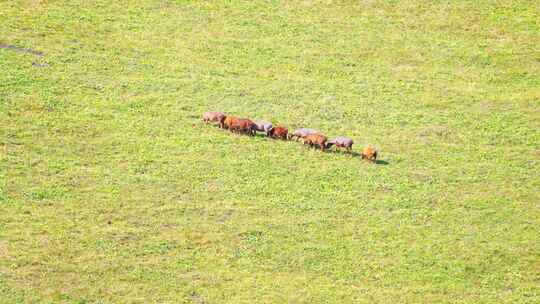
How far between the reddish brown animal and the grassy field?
234 mm

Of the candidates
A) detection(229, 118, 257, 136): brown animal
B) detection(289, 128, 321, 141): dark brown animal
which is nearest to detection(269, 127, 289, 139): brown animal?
detection(289, 128, 321, 141): dark brown animal

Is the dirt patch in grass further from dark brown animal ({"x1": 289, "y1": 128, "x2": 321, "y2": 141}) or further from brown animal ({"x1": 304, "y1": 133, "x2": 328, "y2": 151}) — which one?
brown animal ({"x1": 304, "y1": 133, "x2": 328, "y2": 151})

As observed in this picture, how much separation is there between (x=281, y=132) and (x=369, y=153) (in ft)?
7.91

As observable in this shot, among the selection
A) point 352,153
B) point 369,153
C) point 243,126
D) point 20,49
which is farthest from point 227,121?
point 20,49

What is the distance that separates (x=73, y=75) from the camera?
33375mm

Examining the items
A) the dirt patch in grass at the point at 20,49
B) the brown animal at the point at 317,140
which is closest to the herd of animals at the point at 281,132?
the brown animal at the point at 317,140

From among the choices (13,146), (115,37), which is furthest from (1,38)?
(13,146)

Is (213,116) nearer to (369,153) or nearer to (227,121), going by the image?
(227,121)

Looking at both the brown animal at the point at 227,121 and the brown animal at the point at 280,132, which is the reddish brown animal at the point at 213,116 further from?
the brown animal at the point at 280,132

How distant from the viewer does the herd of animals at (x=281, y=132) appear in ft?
97.2

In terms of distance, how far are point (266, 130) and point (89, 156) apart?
4647 mm

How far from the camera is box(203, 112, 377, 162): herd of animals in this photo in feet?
97.2

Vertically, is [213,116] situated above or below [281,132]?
above

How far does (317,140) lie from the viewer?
2978cm
